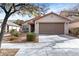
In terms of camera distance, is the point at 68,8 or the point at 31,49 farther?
the point at 31,49

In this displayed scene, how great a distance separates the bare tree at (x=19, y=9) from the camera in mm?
5492

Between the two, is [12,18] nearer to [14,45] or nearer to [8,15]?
[8,15]

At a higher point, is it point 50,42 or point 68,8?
point 68,8

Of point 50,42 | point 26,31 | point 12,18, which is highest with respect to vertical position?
point 12,18

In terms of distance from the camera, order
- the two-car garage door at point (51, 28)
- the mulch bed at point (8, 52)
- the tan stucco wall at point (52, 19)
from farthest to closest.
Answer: the two-car garage door at point (51, 28) → the tan stucco wall at point (52, 19) → the mulch bed at point (8, 52)

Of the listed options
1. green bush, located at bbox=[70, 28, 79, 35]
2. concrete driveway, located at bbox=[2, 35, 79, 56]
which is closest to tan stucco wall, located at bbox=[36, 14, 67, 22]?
green bush, located at bbox=[70, 28, 79, 35]

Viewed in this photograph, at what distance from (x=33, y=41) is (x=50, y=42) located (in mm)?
549

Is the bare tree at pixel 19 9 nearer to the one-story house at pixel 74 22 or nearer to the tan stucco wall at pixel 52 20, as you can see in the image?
the tan stucco wall at pixel 52 20

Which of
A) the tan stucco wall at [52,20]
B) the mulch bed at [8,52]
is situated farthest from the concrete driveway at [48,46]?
the tan stucco wall at [52,20]

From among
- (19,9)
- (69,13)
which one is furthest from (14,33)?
(69,13)

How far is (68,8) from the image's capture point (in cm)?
548

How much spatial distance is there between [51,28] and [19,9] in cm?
119

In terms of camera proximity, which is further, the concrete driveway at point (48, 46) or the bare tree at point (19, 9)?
the concrete driveway at point (48, 46)

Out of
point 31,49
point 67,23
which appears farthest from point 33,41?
point 67,23
